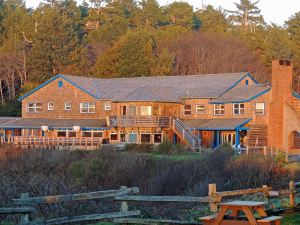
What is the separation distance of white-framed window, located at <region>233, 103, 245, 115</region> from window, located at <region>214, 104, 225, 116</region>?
1.31 meters

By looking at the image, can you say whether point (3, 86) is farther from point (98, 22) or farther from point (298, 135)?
point (298, 135)

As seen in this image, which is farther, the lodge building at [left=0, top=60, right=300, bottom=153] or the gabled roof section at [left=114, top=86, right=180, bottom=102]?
the gabled roof section at [left=114, top=86, right=180, bottom=102]

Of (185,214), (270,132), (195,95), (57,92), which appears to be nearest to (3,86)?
(57,92)

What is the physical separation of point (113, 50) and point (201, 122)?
2620cm

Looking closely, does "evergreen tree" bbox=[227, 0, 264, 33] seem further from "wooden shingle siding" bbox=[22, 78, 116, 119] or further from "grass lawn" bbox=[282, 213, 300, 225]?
"grass lawn" bbox=[282, 213, 300, 225]

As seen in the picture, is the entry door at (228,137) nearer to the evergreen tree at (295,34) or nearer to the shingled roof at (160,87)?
the shingled roof at (160,87)

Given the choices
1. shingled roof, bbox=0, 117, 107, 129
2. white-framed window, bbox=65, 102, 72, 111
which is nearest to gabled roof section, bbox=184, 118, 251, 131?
shingled roof, bbox=0, 117, 107, 129

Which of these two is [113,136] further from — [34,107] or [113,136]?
[34,107]

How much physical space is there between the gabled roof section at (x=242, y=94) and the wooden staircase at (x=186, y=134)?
334 centimetres

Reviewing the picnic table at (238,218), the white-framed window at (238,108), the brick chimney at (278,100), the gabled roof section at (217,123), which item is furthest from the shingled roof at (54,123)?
the picnic table at (238,218)

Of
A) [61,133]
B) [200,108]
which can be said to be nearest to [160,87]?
[200,108]

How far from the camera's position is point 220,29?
9219 centimetres

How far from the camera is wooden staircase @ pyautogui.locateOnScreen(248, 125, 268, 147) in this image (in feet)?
168

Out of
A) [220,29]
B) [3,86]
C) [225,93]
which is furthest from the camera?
[220,29]
